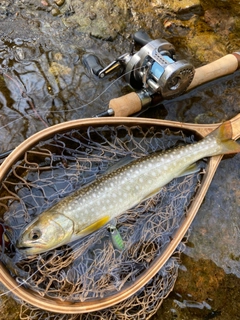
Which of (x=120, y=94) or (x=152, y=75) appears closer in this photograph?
(x=152, y=75)

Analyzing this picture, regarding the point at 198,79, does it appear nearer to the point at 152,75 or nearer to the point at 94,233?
the point at 152,75

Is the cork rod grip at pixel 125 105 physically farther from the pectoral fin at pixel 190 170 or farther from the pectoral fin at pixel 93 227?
the pectoral fin at pixel 93 227

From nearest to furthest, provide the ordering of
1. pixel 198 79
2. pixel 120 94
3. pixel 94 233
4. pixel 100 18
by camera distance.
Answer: pixel 94 233 → pixel 198 79 → pixel 120 94 → pixel 100 18

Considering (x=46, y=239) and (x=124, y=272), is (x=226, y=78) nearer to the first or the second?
(x=124, y=272)

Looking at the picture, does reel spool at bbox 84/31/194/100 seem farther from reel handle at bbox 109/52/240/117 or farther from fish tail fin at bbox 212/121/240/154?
fish tail fin at bbox 212/121/240/154

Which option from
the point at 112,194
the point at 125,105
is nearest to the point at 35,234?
the point at 112,194

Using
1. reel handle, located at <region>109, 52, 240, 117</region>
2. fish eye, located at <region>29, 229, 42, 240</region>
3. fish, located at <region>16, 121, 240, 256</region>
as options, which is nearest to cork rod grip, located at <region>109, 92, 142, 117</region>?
reel handle, located at <region>109, 52, 240, 117</region>

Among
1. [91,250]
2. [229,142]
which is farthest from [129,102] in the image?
[91,250]
